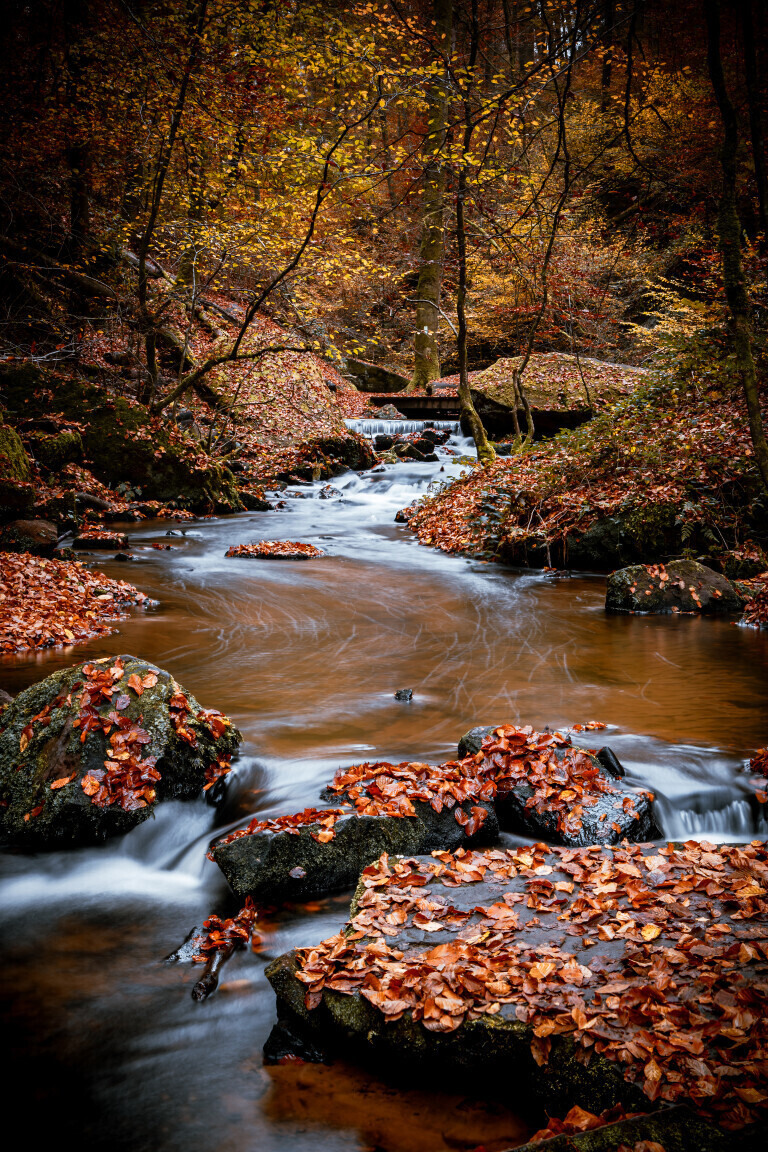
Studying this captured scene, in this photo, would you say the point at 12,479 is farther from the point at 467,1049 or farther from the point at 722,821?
the point at 467,1049

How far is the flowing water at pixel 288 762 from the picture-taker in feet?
7.59

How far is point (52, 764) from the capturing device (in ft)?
13.1

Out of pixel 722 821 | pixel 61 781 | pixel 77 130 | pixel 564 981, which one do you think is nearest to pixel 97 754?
pixel 61 781

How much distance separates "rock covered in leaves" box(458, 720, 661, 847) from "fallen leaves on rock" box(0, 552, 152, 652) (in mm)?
4900

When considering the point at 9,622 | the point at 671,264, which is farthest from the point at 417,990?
the point at 671,264

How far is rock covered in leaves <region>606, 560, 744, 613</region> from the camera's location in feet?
28.2

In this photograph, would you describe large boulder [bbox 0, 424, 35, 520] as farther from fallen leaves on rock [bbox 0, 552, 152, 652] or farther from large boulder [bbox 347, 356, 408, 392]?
large boulder [bbox 347, 356, 408, 392]

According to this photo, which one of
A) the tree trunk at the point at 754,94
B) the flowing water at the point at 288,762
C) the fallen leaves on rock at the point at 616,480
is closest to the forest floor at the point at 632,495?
the fallen leaves on rock at the point at 616,480

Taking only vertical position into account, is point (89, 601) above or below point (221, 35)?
below

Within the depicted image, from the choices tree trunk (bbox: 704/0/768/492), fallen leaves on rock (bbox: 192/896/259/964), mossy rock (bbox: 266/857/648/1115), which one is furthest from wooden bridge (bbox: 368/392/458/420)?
mossy rock (bbox: 266/857/648/1115)

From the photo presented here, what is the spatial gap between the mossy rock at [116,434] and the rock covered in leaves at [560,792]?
1224 centimetres

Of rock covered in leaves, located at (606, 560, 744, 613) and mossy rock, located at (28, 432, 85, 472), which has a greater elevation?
mossy rock, located at (28, 432, 85, 472)

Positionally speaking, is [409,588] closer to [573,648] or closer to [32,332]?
[573,648]

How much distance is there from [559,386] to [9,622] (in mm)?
14682
